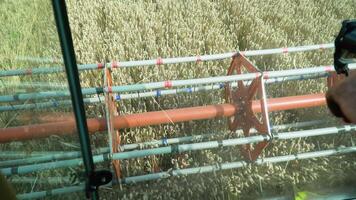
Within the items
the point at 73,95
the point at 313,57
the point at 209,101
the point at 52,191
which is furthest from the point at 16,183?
the point at 313,57

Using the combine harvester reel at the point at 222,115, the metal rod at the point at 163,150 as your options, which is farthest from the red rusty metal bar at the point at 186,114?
the metal rod at the point at 163,150

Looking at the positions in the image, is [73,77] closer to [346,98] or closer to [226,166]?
[346,98]

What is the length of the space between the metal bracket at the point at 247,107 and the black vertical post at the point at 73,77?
1.33 metres

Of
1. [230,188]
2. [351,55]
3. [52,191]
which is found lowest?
[230,188]

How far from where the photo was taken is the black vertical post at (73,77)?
579 mm

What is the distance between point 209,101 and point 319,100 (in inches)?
31.8

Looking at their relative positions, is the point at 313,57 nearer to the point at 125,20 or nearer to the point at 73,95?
the point at 125,20

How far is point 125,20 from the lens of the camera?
3.60 m

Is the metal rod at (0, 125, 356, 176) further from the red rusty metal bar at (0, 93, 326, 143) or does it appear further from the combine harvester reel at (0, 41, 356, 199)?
the red rusty metal bar at (0, 93, 326, 143)

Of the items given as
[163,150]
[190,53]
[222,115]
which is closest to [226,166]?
[222,115]

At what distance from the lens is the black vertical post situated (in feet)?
1.90

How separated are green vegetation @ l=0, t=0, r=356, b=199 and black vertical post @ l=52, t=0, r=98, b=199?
5 centimetres

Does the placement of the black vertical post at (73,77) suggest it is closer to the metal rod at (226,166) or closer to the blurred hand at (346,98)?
the blurred hand at (346,98)

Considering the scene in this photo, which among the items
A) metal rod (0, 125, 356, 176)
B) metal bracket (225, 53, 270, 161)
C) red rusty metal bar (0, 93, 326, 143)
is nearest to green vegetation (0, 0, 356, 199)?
metal rod (0, 125, 356, 176)
